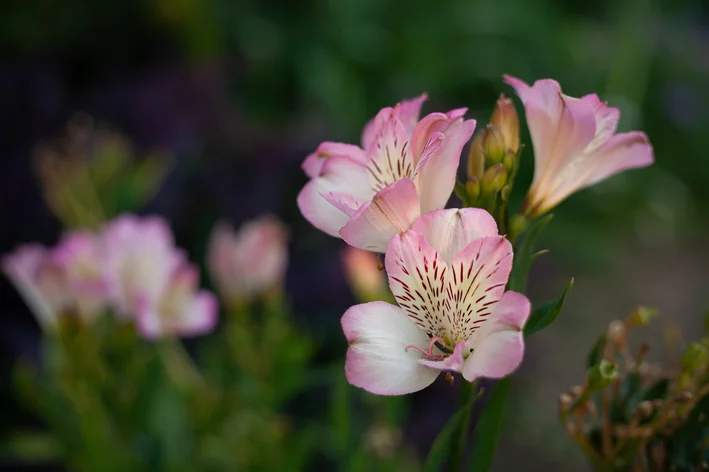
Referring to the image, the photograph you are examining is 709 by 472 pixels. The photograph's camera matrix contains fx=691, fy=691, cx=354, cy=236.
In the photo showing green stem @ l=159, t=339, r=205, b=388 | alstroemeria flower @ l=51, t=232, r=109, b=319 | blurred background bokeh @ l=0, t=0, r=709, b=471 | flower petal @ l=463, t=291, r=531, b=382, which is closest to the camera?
flower petal @ l=463, t=291, r=531, b=382

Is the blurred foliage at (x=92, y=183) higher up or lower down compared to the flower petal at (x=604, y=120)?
lower down

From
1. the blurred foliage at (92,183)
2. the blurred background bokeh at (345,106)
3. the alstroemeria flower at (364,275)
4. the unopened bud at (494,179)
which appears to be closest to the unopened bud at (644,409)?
the unopened bud at (494,179)

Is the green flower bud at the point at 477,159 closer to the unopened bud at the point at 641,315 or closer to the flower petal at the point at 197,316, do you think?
the unopened bud at the point at 641,315

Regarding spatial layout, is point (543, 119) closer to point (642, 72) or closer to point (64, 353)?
point (64, 353)

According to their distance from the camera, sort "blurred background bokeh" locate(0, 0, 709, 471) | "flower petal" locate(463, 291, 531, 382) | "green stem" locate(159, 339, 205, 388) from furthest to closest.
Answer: "blurred background bokeh" locate(0, 0, 709, 471)
"green stem" locate(159, 339, 205, 388)
"flower petal" locate(463, 291, 531, 382)

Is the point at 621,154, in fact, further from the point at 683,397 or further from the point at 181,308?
the point at 181,308

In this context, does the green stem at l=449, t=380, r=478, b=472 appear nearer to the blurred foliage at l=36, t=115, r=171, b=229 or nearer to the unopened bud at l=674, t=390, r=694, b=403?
the unopened bud at l=674, t=390, r=694, b=403

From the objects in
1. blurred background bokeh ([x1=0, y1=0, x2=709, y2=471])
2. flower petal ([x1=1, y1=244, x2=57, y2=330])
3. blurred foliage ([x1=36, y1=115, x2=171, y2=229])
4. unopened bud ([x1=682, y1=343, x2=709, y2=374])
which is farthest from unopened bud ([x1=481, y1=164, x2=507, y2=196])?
blurred background bokeh ([x1=0, y1=0, x2=709, y2=471])
